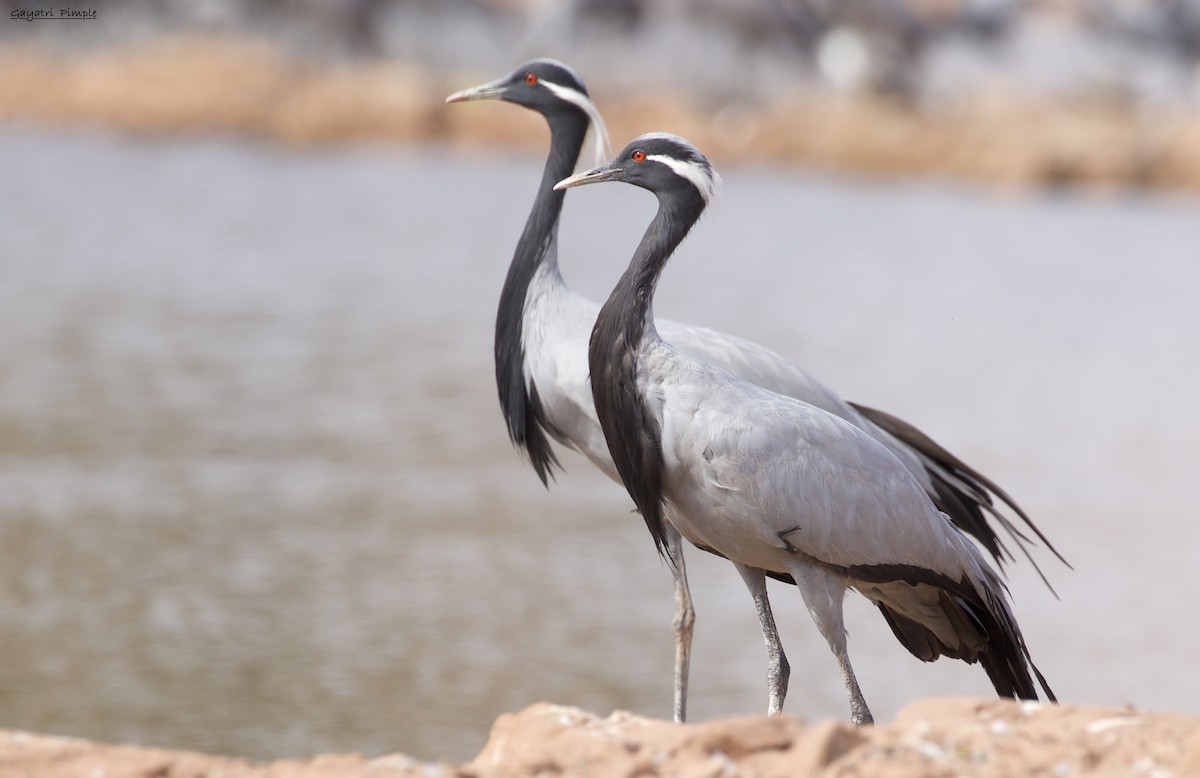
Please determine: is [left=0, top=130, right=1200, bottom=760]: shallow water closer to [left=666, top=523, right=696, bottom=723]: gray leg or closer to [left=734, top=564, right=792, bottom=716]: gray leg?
[left=666, top=523, right=696, bottom=723]: gray leg

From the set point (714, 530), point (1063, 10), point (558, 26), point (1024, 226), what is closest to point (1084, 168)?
point (1024, 226)

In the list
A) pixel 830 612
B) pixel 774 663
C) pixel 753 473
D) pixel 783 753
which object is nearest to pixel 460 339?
pixel 774 663

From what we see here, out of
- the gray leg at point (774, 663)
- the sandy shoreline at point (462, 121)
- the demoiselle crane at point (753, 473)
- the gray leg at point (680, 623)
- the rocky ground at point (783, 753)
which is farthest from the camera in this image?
the sandy shoreline at point (462, 121)

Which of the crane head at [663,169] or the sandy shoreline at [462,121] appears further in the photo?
the sandy shoreline at [462,121]

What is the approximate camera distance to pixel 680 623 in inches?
226

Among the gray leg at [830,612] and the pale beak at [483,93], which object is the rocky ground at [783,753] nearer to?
the gray leg at [830,612]

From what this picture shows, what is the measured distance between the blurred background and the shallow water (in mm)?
37

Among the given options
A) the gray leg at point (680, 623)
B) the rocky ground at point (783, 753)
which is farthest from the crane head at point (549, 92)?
the rocky ground at point (783, 753)

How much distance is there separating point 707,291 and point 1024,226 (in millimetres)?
9143

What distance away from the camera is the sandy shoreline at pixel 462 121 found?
30688 mm

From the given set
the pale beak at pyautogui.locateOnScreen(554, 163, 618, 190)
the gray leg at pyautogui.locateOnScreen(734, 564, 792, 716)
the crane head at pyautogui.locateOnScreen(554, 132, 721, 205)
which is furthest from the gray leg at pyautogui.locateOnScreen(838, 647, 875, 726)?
the pale beak at pyautogui.locateOnScreen(554, 163, 618, 190)

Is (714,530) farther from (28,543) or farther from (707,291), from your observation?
(707,291)

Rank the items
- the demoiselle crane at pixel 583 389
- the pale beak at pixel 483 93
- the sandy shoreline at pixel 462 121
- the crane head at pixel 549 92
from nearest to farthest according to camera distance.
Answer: the demoiselle crane at pixel 583 389
the pale beak at pixel 483 93
the crane head at pixel 549 92
the sandy shoreline at pixel 462 121

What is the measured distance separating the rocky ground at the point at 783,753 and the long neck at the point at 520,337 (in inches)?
89.6
